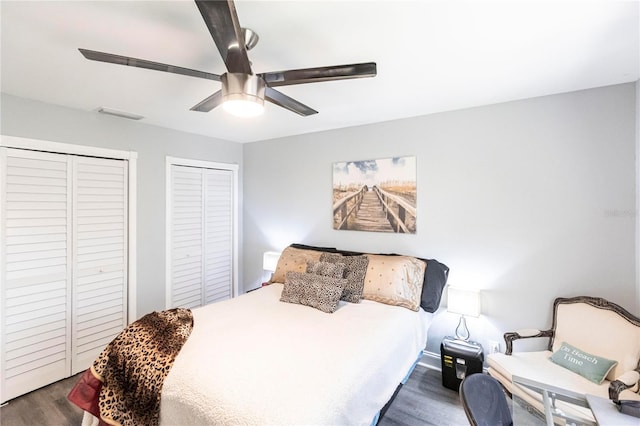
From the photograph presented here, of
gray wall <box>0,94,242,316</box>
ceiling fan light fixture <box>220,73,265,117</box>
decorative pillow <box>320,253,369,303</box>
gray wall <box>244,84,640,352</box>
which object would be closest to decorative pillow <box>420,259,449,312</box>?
gray wall <box>244,84,640,352</box>

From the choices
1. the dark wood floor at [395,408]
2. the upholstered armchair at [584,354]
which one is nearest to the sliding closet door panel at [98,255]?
the dark wood floor at [395,408]

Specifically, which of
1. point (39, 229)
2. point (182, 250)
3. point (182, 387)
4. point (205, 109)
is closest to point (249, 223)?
point (182, 250)

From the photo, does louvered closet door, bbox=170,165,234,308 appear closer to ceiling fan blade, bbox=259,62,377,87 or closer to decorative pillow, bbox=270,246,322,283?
decorative pillow, bbox=270,246,322,283

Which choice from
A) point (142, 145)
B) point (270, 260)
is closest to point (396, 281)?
point (270, 260)

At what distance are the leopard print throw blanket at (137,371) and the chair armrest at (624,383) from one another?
248 centimetres

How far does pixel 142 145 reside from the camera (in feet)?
11.0

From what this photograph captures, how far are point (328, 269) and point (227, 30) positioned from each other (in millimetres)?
2215

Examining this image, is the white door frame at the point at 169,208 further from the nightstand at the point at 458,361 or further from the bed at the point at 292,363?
the nightstand at the point at 458,361

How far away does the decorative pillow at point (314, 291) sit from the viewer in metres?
2.55

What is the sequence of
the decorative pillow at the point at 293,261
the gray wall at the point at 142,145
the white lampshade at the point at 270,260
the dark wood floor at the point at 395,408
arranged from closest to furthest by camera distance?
the dark wood floor at the point at 395,408
the gray wall at the point at 142,145
the decorative pillow at the point at 293,261
the white lampshade at the point at 270,260

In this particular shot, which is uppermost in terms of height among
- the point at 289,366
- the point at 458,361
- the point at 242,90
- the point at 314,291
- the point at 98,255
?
the point at 242,90

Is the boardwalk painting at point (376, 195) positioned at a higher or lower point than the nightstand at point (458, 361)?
higher

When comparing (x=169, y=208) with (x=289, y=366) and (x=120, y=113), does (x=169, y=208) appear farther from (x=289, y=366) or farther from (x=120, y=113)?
(x=289, y=366)

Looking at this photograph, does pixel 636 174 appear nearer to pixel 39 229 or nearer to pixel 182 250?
pixel 182 250
